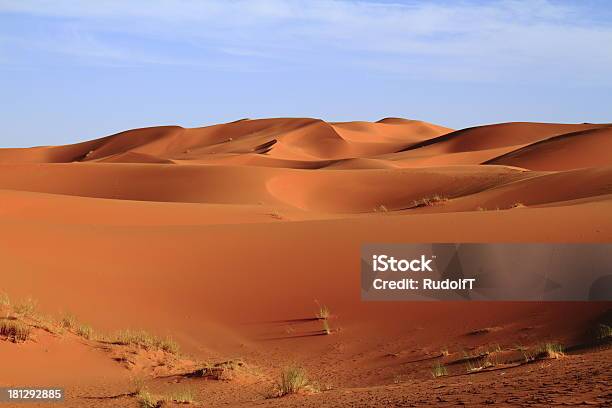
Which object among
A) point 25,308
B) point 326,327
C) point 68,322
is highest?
point 25,308

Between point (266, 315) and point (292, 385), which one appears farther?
point (266, 315)

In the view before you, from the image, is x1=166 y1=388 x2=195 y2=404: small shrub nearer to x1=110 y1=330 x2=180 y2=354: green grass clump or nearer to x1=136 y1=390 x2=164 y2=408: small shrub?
x1=136 y1=390 x2=164 y2=408: small shrub

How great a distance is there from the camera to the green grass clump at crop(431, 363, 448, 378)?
842cm

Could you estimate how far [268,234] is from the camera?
15805mm

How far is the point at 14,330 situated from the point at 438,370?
15.7 feet

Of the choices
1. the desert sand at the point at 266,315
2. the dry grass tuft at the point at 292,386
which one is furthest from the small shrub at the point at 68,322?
the dry grass tuft at the point at 292,386

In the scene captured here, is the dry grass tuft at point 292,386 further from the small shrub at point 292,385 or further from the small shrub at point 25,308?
the small shrub at point 25,308

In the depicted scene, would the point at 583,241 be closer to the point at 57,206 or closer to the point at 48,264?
the point at 48,264

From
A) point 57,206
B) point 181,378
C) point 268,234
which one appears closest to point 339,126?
point 57,206

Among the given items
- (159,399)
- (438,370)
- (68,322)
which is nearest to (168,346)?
(68,322)

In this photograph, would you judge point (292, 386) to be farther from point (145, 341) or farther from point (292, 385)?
point (145, 341)

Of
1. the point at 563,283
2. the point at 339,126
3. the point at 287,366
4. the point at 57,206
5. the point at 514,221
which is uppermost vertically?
the point at 339,126

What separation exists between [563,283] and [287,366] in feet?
13.7

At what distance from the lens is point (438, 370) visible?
8.50 m
